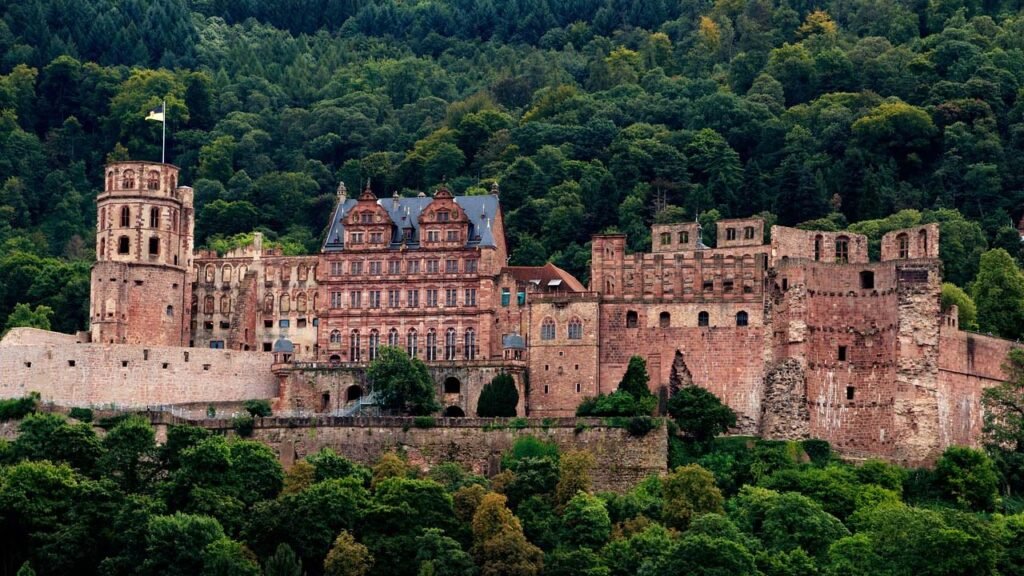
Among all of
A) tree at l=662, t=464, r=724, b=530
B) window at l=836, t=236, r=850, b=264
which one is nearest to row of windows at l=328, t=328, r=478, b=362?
tree at l=662, t=464, r=724, b=530

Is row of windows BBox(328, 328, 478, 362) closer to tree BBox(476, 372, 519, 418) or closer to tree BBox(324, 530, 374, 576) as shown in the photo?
tree BBox(476, 372, 519, 418)

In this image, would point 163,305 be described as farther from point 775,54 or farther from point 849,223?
point 775,54

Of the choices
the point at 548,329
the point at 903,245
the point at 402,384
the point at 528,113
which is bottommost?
the point at 402,384

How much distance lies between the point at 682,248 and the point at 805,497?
1616cm

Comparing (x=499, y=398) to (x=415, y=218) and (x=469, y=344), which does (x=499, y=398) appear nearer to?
(x=469, y=344)

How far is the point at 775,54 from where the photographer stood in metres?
137

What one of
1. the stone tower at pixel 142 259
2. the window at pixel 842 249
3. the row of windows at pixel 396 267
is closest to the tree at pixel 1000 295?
the window at pixel 842 249

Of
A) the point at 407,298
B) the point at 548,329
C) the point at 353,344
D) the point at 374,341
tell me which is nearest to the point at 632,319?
the point at 548,329

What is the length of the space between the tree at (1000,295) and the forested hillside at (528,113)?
19.2 ft

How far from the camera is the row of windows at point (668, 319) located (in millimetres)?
85000

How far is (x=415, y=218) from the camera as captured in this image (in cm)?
9162

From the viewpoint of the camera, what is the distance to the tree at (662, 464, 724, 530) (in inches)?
3004

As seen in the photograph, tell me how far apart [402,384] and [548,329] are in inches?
248

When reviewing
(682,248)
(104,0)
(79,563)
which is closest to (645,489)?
(682,248)
